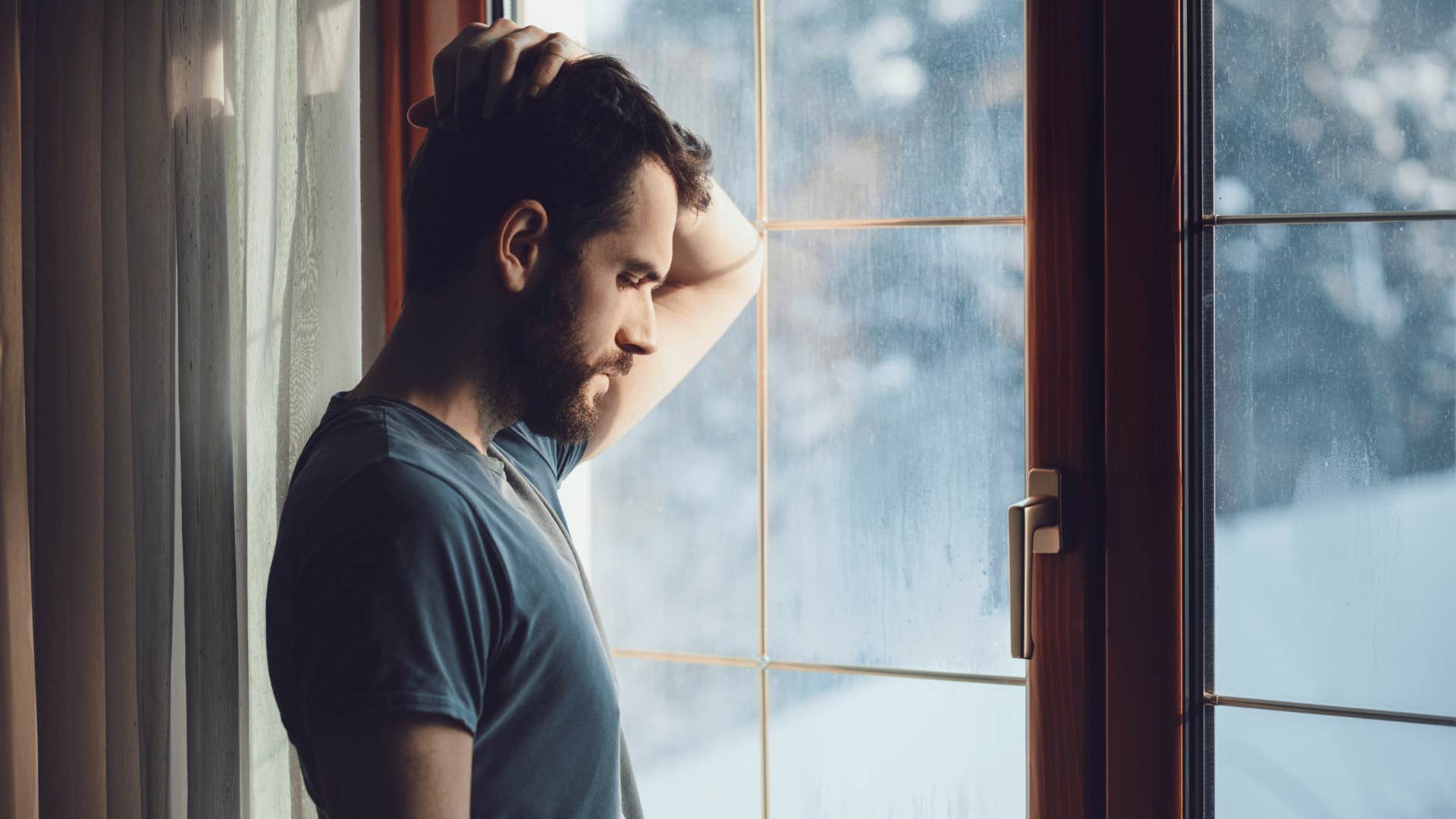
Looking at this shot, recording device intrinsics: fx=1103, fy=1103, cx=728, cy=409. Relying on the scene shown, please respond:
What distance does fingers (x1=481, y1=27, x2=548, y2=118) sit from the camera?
873 millimetres

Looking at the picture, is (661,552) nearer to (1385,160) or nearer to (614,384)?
(614,384)

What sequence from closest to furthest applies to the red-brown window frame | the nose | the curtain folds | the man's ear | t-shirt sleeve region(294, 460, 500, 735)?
1. t-shirt sleeve region(294, 460, 500, 735)
2. the man's ear
3. the nose
4. the curtain folds
5. the red-brown window frame

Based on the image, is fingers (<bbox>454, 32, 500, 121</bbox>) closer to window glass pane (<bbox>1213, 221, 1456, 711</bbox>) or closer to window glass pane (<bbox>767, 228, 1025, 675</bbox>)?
window glass pane (<bbox>767, 228, 1025, 675</bbox>)

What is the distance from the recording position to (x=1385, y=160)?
1.11 m

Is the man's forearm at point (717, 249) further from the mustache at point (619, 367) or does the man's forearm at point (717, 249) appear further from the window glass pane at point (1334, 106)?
the window glass pane at point (1334, 106)

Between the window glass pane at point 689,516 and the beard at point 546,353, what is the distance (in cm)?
47

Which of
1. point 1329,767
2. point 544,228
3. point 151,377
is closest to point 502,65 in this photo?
point 544,228

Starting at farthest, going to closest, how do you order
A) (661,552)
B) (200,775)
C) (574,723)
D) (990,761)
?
(661,552) < (990,761) < (200,775) < (574,723)

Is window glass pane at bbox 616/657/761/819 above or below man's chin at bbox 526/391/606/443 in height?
below

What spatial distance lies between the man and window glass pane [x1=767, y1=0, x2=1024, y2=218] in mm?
305

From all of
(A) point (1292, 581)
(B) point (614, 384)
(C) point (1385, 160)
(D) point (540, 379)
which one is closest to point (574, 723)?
(D) point (540, 379)

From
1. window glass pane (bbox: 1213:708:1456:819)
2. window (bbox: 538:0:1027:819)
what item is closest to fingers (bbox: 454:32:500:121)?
window (bbox: 538:0:1027:819)

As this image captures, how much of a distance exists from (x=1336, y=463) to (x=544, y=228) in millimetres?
851

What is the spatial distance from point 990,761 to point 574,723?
2.18 ft
